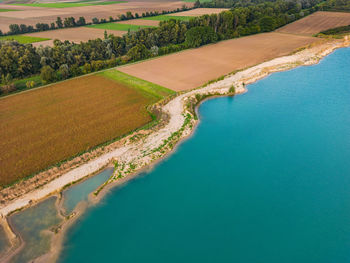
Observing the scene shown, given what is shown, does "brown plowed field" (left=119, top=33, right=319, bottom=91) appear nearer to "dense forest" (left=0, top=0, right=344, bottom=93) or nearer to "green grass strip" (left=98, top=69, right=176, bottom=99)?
"green grass strip" (left=98, top=69, right=176, bottom=99)

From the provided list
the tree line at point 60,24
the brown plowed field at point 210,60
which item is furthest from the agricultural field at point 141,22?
the brown plowed field at point 210,60

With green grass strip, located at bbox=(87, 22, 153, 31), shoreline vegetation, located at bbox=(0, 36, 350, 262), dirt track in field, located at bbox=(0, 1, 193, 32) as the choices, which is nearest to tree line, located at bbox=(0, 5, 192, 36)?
green grass strip, located at bbox=(87, 22, 153, 31)

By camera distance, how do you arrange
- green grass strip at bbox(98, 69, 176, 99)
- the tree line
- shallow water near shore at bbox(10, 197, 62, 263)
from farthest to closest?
the tree line
green grass strip at bbox(98, 69, 176, 99)
shallow water near shore at bbox(10, 197, 62, 263)

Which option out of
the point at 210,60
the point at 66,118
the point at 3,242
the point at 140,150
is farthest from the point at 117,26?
the point at 3,242

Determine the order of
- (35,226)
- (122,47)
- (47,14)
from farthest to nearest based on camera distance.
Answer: (47,14) → (122,47) → (35,226)

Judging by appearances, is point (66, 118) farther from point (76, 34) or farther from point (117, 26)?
point (117, 26)

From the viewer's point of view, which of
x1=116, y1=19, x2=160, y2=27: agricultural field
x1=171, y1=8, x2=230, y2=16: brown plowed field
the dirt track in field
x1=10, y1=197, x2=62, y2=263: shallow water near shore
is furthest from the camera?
x1=171, y1=8, x2=230, y2=16: brown plowed field

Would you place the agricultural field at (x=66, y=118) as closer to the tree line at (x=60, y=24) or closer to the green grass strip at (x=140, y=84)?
the green grass strip at (x=140, y=84)
